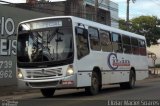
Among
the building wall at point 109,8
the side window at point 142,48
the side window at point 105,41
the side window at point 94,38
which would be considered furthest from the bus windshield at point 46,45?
the building wall at point 109,8

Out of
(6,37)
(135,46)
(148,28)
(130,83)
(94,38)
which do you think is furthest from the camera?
(148,28)

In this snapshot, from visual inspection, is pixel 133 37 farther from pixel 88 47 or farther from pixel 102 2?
pixel 102 2

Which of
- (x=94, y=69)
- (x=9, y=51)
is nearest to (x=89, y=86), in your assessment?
(x=94, y=69)

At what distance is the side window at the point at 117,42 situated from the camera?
2303 cm

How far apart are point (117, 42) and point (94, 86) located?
4.26m

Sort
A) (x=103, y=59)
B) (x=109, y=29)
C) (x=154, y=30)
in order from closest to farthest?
(x=103, y=59), (x=109, y=29), (x=154, y=30)

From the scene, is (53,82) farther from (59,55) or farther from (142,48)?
(142,48)

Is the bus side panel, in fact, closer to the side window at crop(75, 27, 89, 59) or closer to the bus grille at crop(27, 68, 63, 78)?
the side window at crop(75, 27, 89, 59)

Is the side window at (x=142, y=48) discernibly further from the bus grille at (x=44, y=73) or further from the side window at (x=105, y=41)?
the bus grille at (x=44, y=73)

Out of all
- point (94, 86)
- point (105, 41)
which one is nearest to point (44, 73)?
point (94, 86)

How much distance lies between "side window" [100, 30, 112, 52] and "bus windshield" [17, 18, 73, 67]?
10.6 ft

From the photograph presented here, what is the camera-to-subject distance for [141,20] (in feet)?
243

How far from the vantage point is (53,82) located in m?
18.2

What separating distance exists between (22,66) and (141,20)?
56.7 meters
